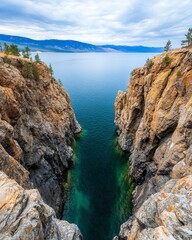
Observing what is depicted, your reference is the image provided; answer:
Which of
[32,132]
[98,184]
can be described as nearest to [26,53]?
[32,132]

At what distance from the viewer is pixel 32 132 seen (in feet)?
139

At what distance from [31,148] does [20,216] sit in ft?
81.0

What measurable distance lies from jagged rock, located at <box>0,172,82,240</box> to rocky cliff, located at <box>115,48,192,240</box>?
11.3m

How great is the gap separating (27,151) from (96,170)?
24997 millimetres

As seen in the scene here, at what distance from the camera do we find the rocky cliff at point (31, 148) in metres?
16.7

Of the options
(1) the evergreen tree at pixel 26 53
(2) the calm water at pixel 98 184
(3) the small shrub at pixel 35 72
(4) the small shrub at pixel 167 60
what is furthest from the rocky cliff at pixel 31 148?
(4) the small shrub at pixel 167 60

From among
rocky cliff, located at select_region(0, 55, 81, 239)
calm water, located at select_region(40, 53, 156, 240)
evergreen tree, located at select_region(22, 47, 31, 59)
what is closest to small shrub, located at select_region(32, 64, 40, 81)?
rocky cliff, located at select_region(0, 55, 81, 239)

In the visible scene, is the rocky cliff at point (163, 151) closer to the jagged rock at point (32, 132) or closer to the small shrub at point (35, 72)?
the jagged rock at point (32, 132)

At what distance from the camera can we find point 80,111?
97.6m

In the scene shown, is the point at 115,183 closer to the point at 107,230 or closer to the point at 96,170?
the point at 96,170

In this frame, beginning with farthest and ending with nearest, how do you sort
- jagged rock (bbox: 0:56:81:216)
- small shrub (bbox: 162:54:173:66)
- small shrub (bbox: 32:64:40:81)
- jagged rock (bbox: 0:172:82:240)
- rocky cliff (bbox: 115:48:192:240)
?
small shrub (bbox: 32:64:40:81) → small shrub (bbox: 162:54:173:66) → jagged rock (bbox: 0:56:81:216) → rocky cliff (bbox: 115:48:192:240) → jagged rock (bbox: 0:172:82:240)

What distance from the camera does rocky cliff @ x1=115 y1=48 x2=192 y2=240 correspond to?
51.7 feet

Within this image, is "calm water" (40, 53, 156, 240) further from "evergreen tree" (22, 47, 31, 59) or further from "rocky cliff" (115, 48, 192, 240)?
"evergreen tree" (22, 47, 31, 59)

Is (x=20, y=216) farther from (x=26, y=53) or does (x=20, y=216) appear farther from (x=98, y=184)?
(x=26, y=53)
